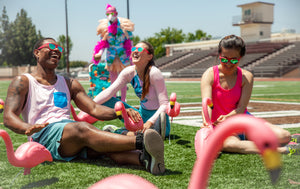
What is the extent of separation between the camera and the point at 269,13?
51531mm

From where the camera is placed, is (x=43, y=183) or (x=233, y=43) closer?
(x=43, y=183)

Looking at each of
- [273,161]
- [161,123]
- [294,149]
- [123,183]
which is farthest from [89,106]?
[273,161]

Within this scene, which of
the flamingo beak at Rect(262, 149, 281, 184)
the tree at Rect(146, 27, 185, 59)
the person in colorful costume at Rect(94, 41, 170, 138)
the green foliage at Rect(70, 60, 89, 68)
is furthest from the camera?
the green foliage at Rect(70, 60, 89, 68)

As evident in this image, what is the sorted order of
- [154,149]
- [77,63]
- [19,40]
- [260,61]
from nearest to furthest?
1. [154,149]
2. [260,61]
3. [19,40]
4. [77,63]

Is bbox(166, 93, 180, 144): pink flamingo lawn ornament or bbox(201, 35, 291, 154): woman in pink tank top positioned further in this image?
bbox(166, 93, 180, 144): pink flamingo lawn ornament

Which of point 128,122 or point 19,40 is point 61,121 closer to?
point 128,122

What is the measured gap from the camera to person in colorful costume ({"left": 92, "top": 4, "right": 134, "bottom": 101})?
26.2ft

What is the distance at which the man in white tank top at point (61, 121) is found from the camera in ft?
9.63

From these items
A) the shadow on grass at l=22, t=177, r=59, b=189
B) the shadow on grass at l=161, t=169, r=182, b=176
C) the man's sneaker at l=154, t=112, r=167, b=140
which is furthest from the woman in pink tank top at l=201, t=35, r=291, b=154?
the shadow on grass at l=22, t=177, r=59, b=189

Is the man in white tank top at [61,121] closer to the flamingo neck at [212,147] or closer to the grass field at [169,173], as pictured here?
the grass field at [169,173]

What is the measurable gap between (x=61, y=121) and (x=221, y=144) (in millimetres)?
2293

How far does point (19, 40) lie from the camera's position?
206ft

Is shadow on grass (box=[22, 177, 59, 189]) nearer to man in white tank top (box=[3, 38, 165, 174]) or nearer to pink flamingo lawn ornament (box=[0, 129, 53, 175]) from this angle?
pink flamingo lawn ornament (box=[0, 129, 53, 175])

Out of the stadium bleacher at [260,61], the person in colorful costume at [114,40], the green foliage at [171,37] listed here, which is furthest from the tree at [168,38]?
the person in colorful costume at [114,40]
